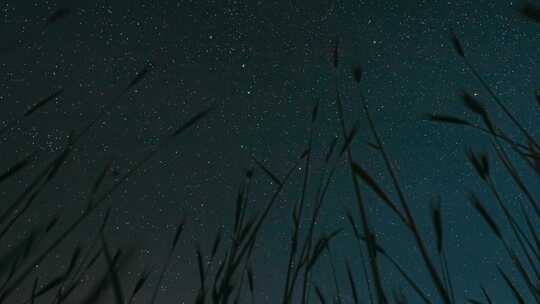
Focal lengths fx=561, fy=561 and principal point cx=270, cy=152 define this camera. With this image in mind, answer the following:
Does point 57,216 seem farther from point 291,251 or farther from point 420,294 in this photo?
point 420,294

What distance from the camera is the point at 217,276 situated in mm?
1030

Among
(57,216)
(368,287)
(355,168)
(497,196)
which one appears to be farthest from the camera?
(368,287)

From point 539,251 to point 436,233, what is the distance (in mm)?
224

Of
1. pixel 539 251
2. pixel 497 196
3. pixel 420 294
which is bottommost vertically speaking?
pixel 420 294

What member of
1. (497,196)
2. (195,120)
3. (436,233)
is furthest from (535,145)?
(195,120)

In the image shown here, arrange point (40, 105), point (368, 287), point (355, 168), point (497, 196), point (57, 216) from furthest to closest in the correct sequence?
point (368, 287) → point (497, 196) → point (57, 216) → point (40, 105) → point (355, 168)

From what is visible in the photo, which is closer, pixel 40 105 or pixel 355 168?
pixel 355 168

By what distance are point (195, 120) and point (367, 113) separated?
214 mm

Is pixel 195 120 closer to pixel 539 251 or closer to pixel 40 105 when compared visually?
pixel 40 105

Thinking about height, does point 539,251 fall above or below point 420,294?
above

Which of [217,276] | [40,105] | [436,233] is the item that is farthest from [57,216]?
[436,233]

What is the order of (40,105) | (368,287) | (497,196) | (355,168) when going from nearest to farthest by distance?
1. (355,168)
2. (40,105)
3. (497,196)
4. (368,287)

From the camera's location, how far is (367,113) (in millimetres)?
688

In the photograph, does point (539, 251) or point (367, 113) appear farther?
point (539, 251)
